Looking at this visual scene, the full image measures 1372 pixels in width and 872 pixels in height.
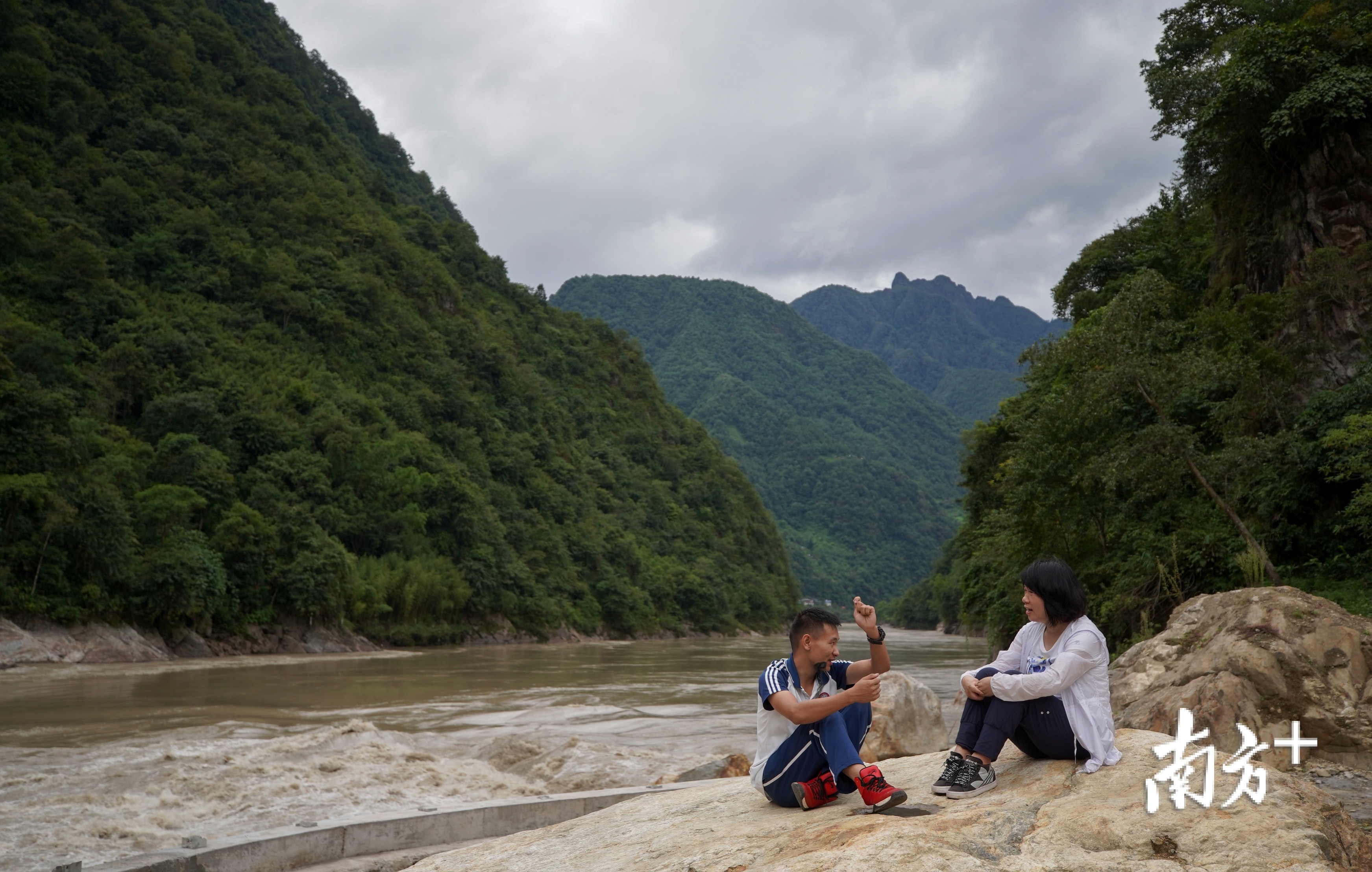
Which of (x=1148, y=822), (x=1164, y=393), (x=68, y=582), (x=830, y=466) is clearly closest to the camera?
(x=1148, y=822)

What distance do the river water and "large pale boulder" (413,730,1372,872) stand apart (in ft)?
13.1

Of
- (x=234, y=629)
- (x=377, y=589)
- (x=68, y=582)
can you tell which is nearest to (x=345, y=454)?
(x=377, y=589)

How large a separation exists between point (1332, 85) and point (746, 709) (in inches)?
627

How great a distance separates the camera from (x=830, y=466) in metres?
165

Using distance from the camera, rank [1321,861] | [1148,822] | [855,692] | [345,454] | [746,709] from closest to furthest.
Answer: [1321,861] < [1148,822] < [855,692] < [746,709] < [345,454]

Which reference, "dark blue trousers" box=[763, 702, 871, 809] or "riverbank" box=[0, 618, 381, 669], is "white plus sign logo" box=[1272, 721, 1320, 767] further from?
"riverbank" box=[0, 618, 381, 669]

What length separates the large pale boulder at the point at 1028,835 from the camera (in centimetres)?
327

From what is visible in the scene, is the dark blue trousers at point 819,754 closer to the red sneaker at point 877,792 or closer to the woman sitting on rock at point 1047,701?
the red sneaker at point 877,792

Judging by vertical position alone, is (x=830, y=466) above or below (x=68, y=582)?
above

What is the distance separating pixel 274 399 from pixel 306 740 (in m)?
40.6

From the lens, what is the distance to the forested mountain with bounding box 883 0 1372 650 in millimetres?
15039

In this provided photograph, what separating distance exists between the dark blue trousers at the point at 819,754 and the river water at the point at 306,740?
4.27 meters

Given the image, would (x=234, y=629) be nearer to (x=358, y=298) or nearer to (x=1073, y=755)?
(x=358, y=298)

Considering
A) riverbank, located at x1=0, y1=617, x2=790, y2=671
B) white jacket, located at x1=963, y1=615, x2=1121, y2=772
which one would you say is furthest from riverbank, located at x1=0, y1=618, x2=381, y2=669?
white jacket, located at x1=963, y1=615, x2=1121, y2=772
